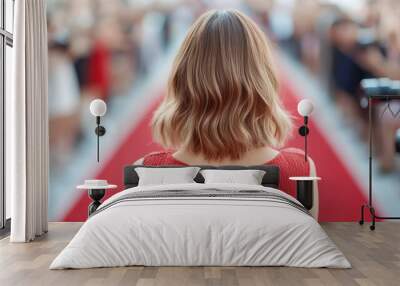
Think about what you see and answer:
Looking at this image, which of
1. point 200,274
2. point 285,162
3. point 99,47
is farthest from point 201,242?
point 99,47

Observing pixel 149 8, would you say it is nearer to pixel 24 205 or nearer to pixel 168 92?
pixel 168 92

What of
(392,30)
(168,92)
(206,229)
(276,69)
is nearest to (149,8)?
(168,92)

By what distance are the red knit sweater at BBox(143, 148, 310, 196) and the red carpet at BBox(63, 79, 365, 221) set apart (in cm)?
9

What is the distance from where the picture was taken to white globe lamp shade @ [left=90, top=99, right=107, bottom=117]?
730 cm

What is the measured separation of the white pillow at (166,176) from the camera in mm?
6750

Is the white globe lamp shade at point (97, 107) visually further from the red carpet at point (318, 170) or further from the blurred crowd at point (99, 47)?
the red carpet at point (318, 170)

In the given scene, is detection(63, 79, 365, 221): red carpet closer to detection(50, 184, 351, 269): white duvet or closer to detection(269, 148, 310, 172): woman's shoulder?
detection(269, 148, 310, 172): woman's shoulder

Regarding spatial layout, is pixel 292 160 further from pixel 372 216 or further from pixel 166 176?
pixel 166 176

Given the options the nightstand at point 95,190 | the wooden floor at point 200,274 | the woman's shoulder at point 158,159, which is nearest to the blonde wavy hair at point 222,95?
the woman's shoulder at point 158,159

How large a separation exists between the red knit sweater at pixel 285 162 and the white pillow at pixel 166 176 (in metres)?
0.44

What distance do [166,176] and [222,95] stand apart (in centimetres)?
119

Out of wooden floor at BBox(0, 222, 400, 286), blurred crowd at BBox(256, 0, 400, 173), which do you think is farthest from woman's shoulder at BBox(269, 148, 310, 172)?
wooden floor at BBox(0, 222, 400, 286)

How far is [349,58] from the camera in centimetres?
753

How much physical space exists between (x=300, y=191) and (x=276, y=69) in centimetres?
148
